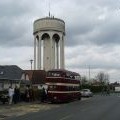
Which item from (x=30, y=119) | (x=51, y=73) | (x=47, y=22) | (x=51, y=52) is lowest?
(x=30, y=119)

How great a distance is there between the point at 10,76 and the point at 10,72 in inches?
105

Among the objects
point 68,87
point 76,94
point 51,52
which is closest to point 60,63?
point 51,52

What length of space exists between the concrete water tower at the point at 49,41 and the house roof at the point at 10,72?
49.3 feet

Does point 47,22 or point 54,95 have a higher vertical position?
point 47,22

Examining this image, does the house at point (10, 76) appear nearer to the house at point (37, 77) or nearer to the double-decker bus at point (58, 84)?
the house at point (37, 77)

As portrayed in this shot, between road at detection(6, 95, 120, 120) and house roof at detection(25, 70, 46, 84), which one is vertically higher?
house roof at detection(25, 70, 46, 84)

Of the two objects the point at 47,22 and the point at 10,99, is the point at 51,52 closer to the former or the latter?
the point at 47,22

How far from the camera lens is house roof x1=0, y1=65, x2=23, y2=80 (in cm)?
7427

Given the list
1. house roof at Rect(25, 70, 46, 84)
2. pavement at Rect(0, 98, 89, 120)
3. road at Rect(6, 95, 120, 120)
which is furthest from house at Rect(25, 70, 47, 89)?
road at Rect(6, 95, 120, 120)

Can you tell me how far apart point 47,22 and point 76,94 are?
1649 inches

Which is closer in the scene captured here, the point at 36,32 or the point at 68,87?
the point at 68,87

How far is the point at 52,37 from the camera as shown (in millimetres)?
97125

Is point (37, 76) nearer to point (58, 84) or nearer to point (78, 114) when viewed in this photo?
point (58, 84)

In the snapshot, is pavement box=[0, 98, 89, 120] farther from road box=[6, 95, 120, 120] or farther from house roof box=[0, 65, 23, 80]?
house roof box=[0, 65, 23, 80]
